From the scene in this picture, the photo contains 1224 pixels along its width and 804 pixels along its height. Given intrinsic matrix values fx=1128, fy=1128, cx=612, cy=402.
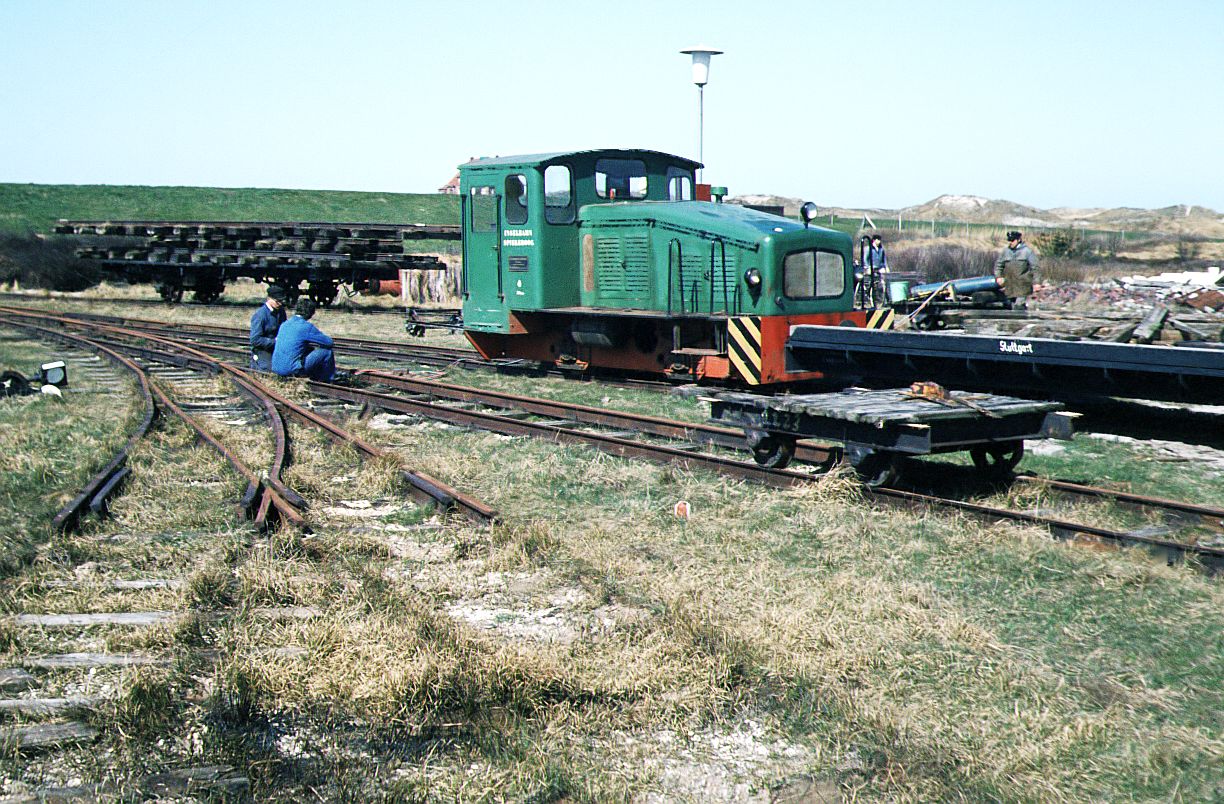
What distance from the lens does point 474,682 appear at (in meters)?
4.40

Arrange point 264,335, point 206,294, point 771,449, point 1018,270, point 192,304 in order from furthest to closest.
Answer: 1. point 206,294
2. point 192,304
3. point 1018,270
4. point 264,335
5. point 771,449

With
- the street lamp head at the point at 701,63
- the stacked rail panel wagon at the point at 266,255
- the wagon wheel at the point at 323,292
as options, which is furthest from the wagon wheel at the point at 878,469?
the wagon wheel at the point at 323,292

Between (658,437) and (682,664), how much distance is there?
6055mm

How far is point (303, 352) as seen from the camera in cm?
1426

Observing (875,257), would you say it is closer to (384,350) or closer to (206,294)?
(384,350)

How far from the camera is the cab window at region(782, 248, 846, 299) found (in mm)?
12898

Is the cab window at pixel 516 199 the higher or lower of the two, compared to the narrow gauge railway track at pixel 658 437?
higher

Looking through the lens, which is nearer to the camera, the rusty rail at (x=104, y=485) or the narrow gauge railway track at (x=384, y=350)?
the rusty rail at (x=104, y=485)

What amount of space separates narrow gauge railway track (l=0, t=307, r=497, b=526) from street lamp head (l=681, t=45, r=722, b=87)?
929cm

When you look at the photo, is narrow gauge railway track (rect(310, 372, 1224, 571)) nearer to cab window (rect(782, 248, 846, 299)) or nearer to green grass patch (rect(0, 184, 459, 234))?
cab window (rect(782, 248, 846, 299))

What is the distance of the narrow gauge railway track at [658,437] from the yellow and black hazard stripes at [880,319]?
3.86 m

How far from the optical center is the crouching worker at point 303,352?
1416 cm

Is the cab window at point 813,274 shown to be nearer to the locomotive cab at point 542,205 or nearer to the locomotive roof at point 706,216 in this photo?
the locomotive roof at point 706,216

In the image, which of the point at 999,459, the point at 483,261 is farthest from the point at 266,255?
the point at 999,459
